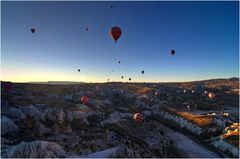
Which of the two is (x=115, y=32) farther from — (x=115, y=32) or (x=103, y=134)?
(x=103, y=134)

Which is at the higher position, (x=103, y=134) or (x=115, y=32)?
(x=115, y=32)

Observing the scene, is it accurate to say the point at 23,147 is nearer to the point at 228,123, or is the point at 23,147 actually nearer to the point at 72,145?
the point at 72,145

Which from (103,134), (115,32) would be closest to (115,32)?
(115,32)

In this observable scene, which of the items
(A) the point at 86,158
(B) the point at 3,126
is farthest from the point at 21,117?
(A) the point at 86,158

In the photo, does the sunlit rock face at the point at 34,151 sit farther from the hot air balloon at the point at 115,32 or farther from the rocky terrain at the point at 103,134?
the hot air balloon at the point at 115,32

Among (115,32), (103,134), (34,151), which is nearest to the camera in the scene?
(34,151)

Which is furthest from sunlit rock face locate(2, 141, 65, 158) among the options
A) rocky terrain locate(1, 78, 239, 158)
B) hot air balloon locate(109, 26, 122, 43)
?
hot air balloon locate(109, 26, 122, 43)

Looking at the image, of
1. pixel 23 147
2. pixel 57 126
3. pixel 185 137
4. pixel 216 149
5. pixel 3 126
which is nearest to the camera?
pixel 23 147

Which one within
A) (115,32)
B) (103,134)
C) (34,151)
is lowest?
(103,134)

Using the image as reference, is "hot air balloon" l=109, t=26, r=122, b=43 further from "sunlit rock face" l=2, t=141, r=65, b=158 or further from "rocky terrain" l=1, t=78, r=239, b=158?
"sunlit rock face" l=2, t=141, r=65, b=158
